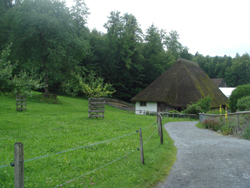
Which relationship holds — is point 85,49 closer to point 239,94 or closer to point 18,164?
point 239,94

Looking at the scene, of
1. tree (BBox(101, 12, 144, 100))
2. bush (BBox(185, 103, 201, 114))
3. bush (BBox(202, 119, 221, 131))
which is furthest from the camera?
tree (BBox(101, 12, 144, 100))

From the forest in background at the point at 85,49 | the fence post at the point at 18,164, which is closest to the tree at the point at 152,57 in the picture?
the forest in background at the point at 85,49

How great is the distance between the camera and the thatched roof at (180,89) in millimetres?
37328

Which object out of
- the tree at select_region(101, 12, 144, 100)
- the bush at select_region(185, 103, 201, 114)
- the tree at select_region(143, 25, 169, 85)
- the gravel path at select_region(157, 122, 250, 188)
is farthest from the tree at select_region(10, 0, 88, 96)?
the tree at select_region(143, 25, 169, 85)

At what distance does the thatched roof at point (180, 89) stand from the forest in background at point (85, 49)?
13050mm

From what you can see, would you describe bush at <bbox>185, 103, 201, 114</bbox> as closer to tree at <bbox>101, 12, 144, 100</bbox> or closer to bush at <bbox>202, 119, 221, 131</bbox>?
bush at <bbox>202, 119, 221, 131</bbox>

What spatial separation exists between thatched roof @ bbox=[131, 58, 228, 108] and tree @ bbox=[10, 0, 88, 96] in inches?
576

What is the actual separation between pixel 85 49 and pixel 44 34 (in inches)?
235

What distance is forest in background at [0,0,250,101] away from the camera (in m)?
29.3

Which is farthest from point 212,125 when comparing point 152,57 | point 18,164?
point 152,57

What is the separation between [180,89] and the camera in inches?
1548

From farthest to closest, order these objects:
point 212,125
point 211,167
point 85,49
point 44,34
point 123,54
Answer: point 123,54 → point 85,49 → point 44,34 → point 212,125 → point 211,167

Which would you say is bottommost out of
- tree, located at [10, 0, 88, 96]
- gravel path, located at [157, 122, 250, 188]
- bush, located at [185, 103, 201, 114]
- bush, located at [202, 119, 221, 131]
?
gravel path, located at [157, 122, 250, 188]

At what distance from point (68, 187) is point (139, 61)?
56773mm
